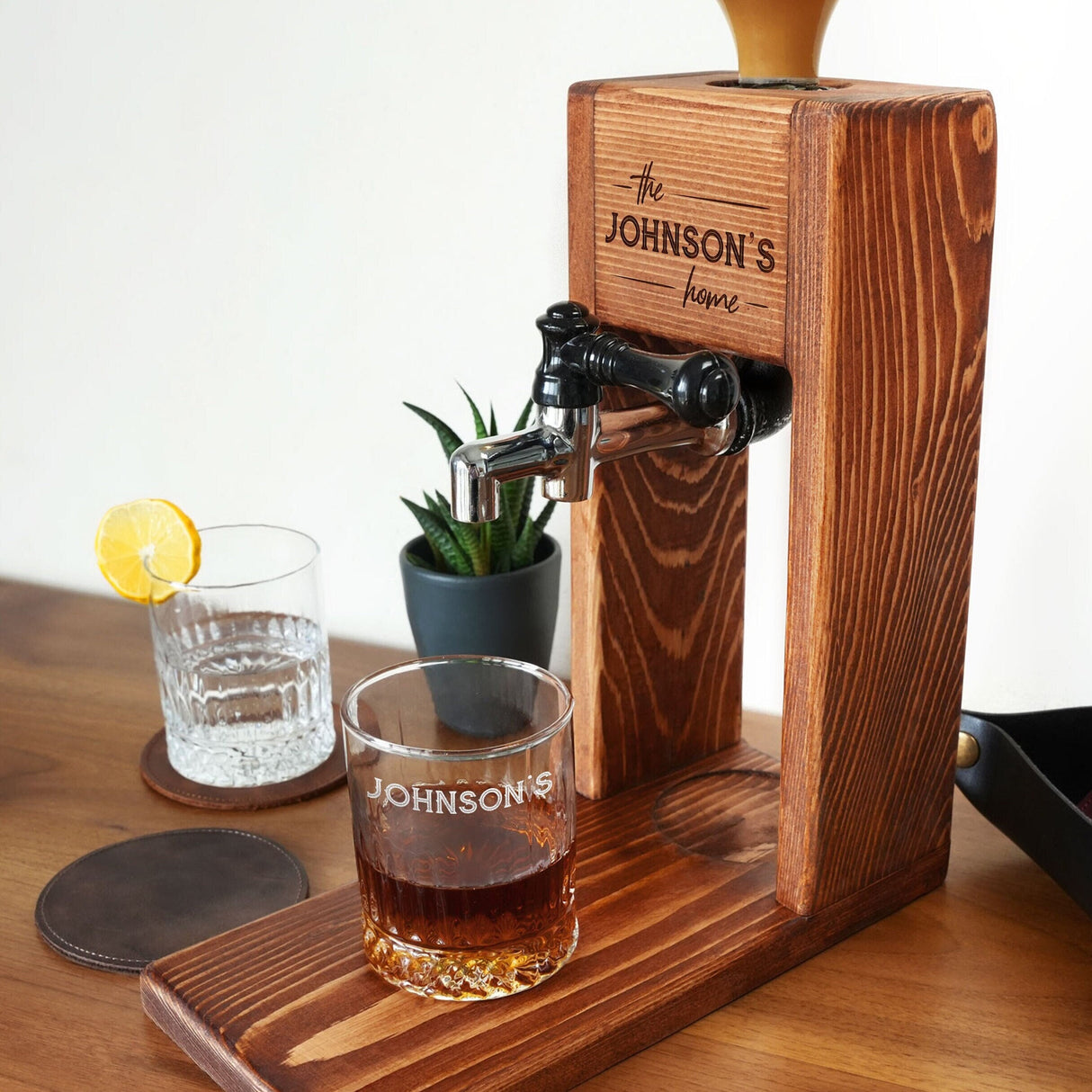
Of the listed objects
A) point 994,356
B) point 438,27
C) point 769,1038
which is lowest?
point 769,1038

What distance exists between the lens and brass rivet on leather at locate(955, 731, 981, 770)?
75cm

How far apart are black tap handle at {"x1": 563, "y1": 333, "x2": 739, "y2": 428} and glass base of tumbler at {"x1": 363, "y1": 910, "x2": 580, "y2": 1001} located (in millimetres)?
247

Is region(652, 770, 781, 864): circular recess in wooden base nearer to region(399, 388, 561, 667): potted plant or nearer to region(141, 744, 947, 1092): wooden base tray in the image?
region(141, 744, 947, 1092): wooden base tray

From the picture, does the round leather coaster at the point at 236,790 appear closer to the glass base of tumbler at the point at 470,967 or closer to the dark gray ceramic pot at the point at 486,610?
the dark gray ceramic pot at the point at 486,610

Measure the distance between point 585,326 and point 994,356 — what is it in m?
0.35

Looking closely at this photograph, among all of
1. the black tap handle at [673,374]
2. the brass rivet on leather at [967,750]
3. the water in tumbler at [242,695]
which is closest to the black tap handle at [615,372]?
the black tap handle at [673,374]

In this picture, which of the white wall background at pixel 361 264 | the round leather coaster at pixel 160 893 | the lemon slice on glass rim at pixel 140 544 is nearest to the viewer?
the round leather coaster at pixel 160 893

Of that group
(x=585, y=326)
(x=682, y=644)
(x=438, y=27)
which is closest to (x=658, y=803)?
(x=682, y=644)

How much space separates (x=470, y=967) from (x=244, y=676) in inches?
12.8

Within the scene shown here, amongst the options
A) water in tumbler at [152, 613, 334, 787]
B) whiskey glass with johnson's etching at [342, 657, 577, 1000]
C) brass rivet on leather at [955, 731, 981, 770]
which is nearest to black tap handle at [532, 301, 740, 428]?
whiskey glass with johnson's etching at [342, 657, 577, 1000]

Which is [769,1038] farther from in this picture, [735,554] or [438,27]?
[438,27]

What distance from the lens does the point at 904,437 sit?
0.64 metres

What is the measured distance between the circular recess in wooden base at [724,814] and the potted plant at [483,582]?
0.16 metres

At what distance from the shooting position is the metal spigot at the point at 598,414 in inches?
23.5
